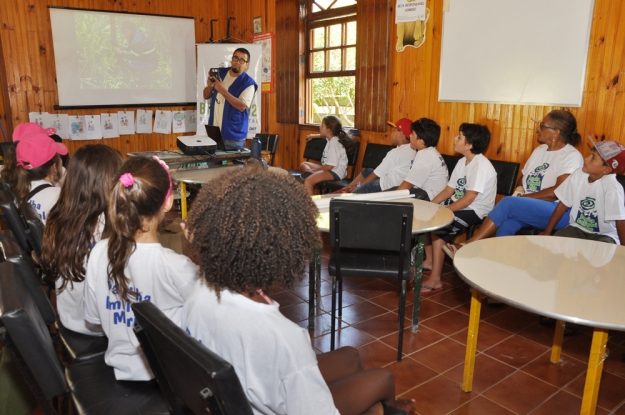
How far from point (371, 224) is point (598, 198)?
1.34 meters

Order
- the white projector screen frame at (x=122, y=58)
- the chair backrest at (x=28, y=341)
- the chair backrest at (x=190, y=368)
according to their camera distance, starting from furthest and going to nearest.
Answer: the white projector screen frame at (x=122, y=58) < the chair backrest at (x=28, y=341) < the chair backrest at (x=190, y=368)

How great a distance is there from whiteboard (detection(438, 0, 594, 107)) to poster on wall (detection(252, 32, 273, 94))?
2561 mm

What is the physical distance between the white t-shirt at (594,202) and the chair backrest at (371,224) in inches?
46.2

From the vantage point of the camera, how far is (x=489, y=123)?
4039 millimetres

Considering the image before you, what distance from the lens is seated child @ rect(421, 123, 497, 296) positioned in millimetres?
3336

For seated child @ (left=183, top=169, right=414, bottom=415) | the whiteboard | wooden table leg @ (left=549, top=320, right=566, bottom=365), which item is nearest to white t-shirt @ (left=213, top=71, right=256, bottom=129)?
the whiteboard

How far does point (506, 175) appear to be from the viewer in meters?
3.79

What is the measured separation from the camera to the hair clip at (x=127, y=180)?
148cm

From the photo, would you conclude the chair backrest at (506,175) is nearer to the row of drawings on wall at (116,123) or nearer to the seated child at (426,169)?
the seated child at (426,169)

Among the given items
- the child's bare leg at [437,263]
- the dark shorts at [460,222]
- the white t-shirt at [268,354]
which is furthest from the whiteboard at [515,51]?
the white t-shirt at [268,354]

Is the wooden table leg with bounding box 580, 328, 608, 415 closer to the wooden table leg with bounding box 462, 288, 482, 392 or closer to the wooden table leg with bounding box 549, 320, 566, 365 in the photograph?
the wooden table leg with bounding box 462, 288, 482, 392

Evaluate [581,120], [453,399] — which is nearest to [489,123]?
[581,120]

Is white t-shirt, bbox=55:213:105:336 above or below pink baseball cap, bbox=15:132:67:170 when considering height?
below

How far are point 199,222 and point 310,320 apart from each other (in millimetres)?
1893
